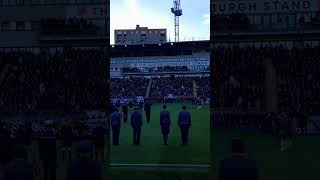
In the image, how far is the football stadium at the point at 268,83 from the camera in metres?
12.6

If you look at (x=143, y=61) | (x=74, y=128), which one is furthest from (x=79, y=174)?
(x=143, y=61)

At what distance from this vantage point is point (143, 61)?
3631 cm

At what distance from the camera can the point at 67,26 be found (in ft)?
41.5

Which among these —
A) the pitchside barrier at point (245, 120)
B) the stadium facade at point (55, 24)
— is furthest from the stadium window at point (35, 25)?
the pitchside barrier at point (245, 120)

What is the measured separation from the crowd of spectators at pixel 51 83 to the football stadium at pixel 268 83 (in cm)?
271

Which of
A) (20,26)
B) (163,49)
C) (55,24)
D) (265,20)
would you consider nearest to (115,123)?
(55,24)

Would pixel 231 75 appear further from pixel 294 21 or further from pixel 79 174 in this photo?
pixel 79 174

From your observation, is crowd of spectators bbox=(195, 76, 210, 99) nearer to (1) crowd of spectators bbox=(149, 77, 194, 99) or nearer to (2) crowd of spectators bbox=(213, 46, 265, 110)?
(1) crowd of spectators bbox=(149, 77, 194, 99)

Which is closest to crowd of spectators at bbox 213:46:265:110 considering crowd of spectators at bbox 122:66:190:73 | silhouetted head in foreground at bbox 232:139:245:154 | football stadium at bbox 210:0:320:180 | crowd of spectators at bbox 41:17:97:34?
football stadium at bbox 210:0:320:180

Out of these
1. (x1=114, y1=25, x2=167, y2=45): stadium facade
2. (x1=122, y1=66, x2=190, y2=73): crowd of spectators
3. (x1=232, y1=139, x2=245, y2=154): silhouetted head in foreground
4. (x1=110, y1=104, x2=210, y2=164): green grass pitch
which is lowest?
(x1=110, y1=104, x2=210, y2=164): green grass pitch

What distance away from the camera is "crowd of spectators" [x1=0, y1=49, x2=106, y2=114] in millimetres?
12750

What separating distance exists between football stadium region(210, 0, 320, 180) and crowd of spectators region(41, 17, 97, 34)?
105 inches

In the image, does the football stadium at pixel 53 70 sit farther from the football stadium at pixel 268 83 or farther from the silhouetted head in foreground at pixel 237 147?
the silhouetted head in foreground at pixel 237 147

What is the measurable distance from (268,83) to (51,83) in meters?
4.78
